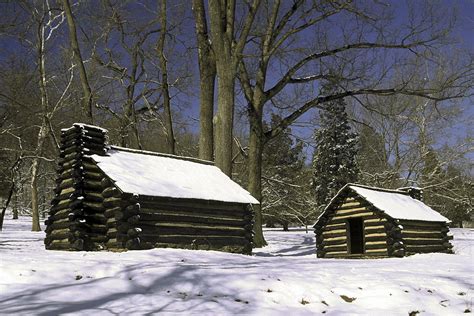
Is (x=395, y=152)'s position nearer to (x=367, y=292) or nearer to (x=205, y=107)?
(x=205, y=107)

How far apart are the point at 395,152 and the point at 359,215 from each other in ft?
55.6

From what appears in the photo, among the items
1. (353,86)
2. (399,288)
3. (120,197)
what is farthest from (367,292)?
(353,86)

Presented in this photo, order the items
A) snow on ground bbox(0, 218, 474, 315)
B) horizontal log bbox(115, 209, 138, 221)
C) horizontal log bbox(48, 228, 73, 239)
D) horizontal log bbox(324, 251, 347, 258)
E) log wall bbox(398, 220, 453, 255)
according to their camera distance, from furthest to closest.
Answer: horizontal log bbox(324, 251, 347, 258)
log wall bbox(398, 220, 453, 255)
horizontal log bbox(48, 228, 73, 239)
horizontal log bbox(115, 209, 138, 221)
snow on ground bbox(0, 218, 474, 315)

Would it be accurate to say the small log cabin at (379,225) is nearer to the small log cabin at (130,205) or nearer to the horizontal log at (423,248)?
the horizontal log at (423,248)

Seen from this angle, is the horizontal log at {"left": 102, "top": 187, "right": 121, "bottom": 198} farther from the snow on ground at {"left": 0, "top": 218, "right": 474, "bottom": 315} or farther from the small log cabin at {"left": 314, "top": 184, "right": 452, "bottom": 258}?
the small log cabin at {"left": 314, "top": 184, "right": 452, "bottom": 258}

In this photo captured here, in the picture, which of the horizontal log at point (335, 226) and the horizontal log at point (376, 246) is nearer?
the horizontal log at point (376, 246)

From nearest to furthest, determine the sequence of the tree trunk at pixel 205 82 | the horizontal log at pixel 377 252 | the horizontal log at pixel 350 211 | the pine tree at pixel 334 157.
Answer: the horizontal log at pixel 377 252 → the horizontal log at pixel 350 211 → the tree trunk at pixel 205 82 → the pine tree at pixel 334 157

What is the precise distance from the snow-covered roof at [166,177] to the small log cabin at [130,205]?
0.13ft

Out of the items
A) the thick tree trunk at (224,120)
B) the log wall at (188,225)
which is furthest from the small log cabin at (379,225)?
the log wall at (188,225)

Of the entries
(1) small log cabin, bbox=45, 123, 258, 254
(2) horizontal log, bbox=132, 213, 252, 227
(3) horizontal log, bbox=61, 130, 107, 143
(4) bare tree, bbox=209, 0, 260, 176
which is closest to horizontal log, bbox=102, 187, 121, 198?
(1) small log cabin, bbox=45, 123, 258, 254

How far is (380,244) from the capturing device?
1959cm

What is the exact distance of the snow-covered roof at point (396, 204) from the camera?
19.9m

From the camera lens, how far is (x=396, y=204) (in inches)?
845

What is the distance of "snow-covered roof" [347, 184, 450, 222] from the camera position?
1989 cm
